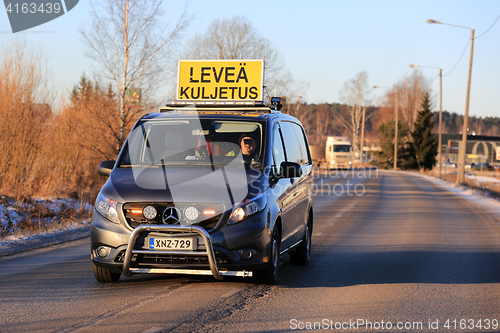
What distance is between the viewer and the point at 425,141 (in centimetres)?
7719

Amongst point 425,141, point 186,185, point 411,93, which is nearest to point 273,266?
point 186,185

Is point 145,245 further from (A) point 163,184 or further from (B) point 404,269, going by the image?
(B) point 404,269

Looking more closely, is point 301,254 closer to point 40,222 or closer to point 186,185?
point 186,185

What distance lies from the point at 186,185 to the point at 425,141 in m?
74.8

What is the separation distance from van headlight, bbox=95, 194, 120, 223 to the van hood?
0.17 feet

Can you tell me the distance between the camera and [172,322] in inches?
205

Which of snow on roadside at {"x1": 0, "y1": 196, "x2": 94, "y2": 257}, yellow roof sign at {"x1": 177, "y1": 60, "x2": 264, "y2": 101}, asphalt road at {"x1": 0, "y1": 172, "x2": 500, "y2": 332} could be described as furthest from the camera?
yellow roof sign at {"x1": 177, "y1": 60, "x2": 264, "y2": 101}

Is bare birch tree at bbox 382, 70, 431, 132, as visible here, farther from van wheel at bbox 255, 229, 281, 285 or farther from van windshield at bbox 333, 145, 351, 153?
van wheel at bbox 255, 229, 281, 285

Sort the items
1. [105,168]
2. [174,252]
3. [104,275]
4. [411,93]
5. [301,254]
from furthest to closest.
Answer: [411,93], [301,254], [105,168], [104,275], [174,252]

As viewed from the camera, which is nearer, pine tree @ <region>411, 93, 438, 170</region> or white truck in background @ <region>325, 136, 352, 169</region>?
white truck in background @ <region>325, 136, 352, 169</region>

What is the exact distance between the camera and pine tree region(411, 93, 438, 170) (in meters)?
77.0

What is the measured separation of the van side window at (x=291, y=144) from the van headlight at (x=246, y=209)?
1914 mm

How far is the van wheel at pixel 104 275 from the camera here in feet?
22.0

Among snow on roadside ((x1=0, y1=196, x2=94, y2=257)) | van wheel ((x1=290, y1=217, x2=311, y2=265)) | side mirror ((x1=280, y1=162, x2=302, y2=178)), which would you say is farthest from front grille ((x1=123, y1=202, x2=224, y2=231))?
snow on roadside ((x1=0, y1=196, x2=94, y2=257))
